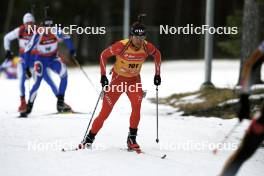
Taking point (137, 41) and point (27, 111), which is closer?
point (137, 41)

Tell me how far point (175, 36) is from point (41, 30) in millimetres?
25476

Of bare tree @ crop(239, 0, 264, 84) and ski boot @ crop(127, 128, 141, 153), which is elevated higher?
bare tree @ crop(239, 0, 264, 84)

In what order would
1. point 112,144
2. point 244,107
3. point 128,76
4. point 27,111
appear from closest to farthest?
1. point 244,107
2. point 128,76
3. point 112,144
4. point 27,111

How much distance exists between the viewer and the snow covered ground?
8.27 meters

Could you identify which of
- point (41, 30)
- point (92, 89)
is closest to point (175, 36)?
point (92, 89)

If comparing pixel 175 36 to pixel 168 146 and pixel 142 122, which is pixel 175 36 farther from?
pixel 168 146

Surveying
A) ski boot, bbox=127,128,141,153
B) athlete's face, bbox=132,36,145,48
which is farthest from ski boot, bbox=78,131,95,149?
athlete's face, bbox=132,36,145,48

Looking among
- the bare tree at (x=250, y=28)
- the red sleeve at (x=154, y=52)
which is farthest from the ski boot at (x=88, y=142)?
the bare tree at (x=250, y=28)

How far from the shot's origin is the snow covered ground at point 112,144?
827cm

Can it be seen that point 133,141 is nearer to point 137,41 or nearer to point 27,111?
point 137,41

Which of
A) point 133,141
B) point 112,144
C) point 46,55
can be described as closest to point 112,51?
point 133,141

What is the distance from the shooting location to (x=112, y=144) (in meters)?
10.1

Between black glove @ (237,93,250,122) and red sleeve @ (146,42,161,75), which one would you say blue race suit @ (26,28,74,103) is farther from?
black glove @ (237,93,250,122)

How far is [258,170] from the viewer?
333 inches
